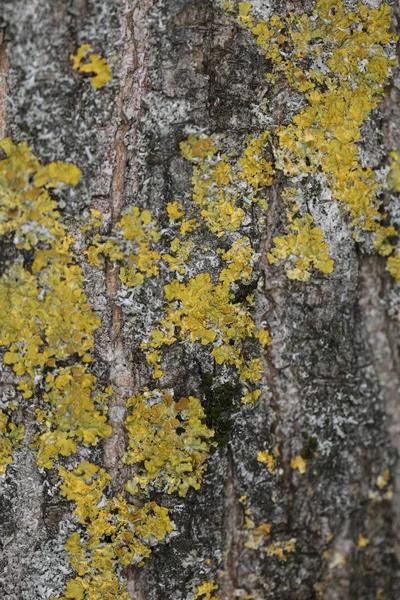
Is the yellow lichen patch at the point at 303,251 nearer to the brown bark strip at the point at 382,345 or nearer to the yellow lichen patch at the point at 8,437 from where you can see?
the brown bark strip at the point at 382,345

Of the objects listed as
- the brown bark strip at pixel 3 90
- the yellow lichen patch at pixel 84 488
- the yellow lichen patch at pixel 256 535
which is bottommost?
the yellow lichen patch at pixel 256 535

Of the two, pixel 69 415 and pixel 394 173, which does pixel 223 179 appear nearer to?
pixel 394 173

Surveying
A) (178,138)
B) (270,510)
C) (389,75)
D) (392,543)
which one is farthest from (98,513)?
(389,75)

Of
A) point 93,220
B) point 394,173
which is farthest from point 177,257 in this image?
point 394,173

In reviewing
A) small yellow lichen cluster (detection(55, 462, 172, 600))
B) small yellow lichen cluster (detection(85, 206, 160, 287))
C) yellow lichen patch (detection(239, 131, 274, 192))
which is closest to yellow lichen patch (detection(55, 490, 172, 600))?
small yellow lichen cluster (detection(55, 462, 172, 600))

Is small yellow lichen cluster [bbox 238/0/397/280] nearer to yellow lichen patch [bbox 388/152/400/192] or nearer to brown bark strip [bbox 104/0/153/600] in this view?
yellow lichen patch [bbox 388/152/400/192]

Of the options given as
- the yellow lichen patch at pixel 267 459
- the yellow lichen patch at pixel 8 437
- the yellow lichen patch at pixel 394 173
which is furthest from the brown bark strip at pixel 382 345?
the yellow lichen patch at pixel 8 437
